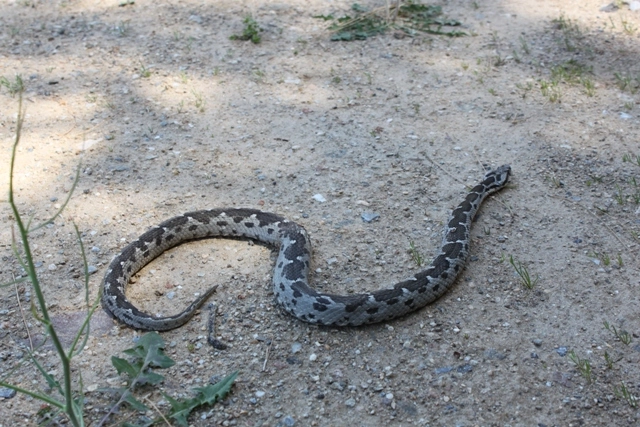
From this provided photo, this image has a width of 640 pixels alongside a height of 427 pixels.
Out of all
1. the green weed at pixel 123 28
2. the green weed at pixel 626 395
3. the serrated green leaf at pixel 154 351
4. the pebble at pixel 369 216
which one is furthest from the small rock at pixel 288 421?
the green weed at pixel 123 28

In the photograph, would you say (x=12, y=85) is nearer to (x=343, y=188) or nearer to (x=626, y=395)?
(x=343, y=188)

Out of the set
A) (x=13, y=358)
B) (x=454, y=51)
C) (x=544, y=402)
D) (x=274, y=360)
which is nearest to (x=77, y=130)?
(x=13, y=358)

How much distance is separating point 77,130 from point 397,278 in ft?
15.0

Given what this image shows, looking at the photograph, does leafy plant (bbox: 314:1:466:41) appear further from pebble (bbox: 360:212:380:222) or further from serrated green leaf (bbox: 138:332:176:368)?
serrated green leaf (bbox: 138:332:176:368)

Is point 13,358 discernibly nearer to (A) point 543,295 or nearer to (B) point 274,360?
(B) point 274,360

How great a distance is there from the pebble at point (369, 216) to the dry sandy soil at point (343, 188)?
0.26 feet

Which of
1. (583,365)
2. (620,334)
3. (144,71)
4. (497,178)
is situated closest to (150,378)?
(583,365)

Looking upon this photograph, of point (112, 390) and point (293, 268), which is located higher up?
point (112, 390)

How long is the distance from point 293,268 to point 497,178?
2.62 metres

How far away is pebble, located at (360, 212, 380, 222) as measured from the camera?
23.0 feet

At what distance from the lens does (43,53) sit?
10000 mm

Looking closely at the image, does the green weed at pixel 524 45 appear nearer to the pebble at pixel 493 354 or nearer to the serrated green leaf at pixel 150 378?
the pebble at pixel 493 354

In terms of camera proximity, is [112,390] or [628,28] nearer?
[112,390]

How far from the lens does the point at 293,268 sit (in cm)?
610
